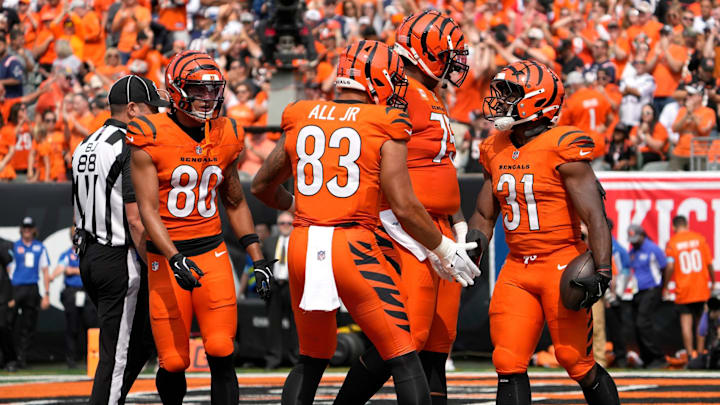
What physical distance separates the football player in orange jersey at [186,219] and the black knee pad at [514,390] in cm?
128

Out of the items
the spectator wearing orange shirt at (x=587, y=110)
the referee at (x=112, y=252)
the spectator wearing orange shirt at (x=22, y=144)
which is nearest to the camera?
the referee at (x=112, y=252)

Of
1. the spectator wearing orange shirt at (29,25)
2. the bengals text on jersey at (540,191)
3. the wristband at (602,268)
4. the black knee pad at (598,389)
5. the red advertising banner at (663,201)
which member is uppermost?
the spectator wearing orange shirt at (29,25)

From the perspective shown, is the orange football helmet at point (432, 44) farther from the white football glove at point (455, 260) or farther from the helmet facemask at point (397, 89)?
the white football glove at point (455, 260)

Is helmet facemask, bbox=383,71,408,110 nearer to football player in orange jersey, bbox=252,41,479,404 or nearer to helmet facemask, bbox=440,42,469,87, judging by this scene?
football player in orange jersey, bbox=252,41,479,404

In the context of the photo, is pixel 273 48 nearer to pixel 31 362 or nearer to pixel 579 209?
pixel 31 362

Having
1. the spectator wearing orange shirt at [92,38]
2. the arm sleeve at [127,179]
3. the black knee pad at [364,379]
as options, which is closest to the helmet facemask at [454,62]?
the black knee pad at [364,379]

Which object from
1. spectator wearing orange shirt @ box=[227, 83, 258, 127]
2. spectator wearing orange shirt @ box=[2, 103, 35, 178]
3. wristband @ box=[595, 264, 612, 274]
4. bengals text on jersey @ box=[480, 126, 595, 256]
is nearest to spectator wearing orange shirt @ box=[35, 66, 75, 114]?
spectator wearing orange shirt @ box=[2, 103, 35, 178]

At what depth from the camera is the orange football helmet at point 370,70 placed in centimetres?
561

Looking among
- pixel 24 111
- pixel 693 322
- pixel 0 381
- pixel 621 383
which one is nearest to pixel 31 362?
pixel 0 381

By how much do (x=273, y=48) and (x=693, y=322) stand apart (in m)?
5.79

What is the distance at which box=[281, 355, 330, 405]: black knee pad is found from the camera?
18.2 ft

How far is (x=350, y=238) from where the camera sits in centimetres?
543

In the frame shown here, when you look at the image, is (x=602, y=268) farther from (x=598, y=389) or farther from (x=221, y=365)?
(x=221, y=365)

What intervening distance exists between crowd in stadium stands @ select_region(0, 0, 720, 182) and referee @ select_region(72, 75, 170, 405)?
6028 millimetres
